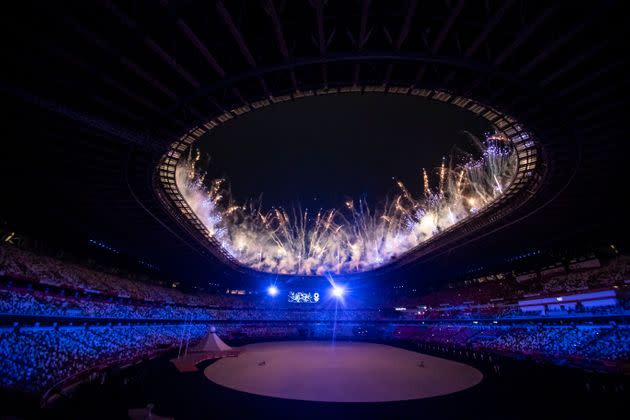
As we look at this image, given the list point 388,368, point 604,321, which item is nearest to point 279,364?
point 388,368

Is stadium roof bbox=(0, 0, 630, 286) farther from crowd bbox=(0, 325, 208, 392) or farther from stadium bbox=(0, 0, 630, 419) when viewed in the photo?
crowd bbox=(0, 325, 208, 392)

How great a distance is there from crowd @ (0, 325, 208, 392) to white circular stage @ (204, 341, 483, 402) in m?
7.29

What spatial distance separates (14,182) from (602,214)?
35084 millimetres

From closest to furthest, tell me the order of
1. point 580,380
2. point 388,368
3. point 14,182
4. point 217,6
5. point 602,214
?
point 217,6 → point 14,182 → point 580,380 → point 602,214 → point 388,368

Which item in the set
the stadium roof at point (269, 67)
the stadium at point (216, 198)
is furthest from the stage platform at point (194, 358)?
the stadium roof at point (269, 67)

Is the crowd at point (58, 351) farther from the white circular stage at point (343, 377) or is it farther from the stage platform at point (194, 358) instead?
the white circular stage at point (343, 377)

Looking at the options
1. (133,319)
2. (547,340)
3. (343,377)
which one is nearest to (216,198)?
(133,319)

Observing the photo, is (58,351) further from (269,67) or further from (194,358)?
(269,67)

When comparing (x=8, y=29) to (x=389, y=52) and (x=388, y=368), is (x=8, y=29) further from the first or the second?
(x=388, y=368)

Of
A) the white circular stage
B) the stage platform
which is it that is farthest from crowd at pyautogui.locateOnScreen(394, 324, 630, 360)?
the stage platform

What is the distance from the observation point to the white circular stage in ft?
56.9

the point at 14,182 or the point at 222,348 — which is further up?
the point at 14,182

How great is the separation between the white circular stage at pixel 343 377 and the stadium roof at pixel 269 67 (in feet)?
46.0

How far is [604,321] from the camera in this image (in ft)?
67.8
